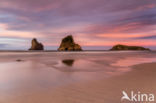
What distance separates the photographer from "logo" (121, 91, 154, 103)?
3.00 meters

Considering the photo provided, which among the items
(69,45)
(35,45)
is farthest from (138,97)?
(35,45)

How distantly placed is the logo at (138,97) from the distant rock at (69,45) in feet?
332

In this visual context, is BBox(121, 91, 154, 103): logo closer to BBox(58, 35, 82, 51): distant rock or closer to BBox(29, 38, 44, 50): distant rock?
BBox(58, 35, 82, 51): distant rock

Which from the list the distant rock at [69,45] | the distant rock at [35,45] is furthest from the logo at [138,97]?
the distant rock at [35,45]

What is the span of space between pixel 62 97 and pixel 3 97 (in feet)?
6.42

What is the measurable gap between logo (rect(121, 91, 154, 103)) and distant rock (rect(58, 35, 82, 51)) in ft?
332

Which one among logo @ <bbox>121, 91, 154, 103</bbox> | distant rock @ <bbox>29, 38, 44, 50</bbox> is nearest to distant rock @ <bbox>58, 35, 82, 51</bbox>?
distant rock @ <bbox>29, 38, 44, 50</bbox>

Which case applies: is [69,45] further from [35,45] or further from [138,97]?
[138,97]

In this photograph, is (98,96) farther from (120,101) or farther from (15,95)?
(15,95)

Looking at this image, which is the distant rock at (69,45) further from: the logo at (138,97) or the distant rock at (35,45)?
the logo at (138,97)

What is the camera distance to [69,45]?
106312 millimetres

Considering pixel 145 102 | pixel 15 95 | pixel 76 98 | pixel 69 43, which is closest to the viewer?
pixel 145 102

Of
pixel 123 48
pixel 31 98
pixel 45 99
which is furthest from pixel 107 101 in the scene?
pixel 123 48

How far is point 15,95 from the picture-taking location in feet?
11.0
